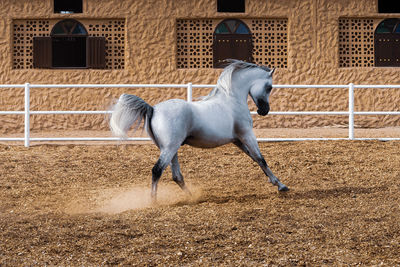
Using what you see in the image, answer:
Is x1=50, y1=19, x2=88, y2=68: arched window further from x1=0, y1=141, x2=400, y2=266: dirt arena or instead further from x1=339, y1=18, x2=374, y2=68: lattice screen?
x1=339, y1=18, x2=374, y2=68: lattice screen

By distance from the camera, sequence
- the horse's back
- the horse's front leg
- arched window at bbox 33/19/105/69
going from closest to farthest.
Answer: the horse's back < the horse's front leg < arched window at bbox 33/19/105/69

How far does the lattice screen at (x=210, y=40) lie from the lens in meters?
14.1

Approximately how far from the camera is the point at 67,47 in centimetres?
1423

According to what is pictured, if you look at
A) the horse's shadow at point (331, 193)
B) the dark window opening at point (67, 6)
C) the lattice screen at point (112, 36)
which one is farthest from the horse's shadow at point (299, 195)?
the dark window opening at point (67, 6)

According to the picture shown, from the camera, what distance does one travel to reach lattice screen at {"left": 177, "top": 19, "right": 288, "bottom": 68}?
46.2 ft

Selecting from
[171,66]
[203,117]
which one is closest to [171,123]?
[203,117]

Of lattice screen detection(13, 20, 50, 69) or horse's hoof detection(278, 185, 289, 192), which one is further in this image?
lattice screen detection(13, 20, 50, 69)

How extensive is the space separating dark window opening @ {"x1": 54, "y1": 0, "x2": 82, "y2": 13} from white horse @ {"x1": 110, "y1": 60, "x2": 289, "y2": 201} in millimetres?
8876

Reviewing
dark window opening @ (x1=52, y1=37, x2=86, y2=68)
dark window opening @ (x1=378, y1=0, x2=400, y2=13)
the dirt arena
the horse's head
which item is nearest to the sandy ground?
dark window opening @ (x1=52, y1=37, x2=86, y2=68)

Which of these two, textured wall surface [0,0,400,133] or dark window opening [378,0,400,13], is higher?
dark window opening [378,0,400,13]

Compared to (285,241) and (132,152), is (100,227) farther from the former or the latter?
(132,152)

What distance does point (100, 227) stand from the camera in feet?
15.7

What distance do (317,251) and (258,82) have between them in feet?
9.31

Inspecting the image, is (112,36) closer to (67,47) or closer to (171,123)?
(67,47)
